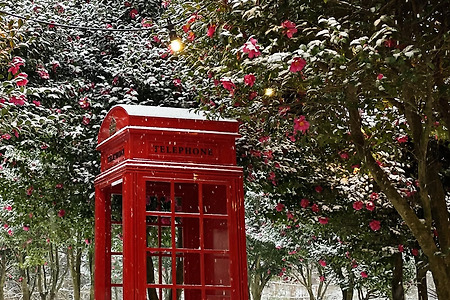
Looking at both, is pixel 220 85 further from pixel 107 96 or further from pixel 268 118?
pixel 107 96

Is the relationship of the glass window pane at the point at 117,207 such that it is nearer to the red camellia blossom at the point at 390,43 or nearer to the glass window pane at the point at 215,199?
the glass window pane at the point at 215,199

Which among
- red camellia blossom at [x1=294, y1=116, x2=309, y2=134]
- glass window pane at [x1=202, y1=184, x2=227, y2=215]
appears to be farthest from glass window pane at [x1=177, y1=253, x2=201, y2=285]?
red camellia blossom at [x1=294, y1=116, x2=309, y2=134]

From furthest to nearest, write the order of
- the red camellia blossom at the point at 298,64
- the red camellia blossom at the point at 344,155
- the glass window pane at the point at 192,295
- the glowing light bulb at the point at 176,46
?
1. the red camellia blossom at the point at 344,155
2. the glass window pane at the point at 192,295
3. the glowing light bulb at the point at 176,46
4. the red camellia blossom at the point at 298,64

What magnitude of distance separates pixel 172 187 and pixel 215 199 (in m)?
0.56

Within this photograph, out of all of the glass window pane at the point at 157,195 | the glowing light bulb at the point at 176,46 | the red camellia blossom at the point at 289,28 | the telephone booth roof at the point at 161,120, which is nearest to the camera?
the red camellia blossom at the point at 289,28

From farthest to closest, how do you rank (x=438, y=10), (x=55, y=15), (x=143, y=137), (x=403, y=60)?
(x=55, y=15) → (x=143, y=137) → (x=438, y=10) → (x=403, y=60)

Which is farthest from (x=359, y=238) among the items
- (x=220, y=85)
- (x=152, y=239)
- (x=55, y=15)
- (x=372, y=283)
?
(x=372, y=283)

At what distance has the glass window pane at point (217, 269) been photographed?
5.98 metres

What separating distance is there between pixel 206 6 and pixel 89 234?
6.05 metres

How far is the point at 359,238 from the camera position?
9125 millimetres

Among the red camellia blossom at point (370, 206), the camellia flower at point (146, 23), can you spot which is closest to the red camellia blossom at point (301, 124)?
the red camellia blossom at point (370, 206)

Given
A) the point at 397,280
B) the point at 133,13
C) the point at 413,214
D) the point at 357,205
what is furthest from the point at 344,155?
the point at 133,13

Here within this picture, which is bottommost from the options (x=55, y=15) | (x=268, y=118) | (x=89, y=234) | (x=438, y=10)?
(x=89, y=234)

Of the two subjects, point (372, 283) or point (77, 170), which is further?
point (372, 283)
